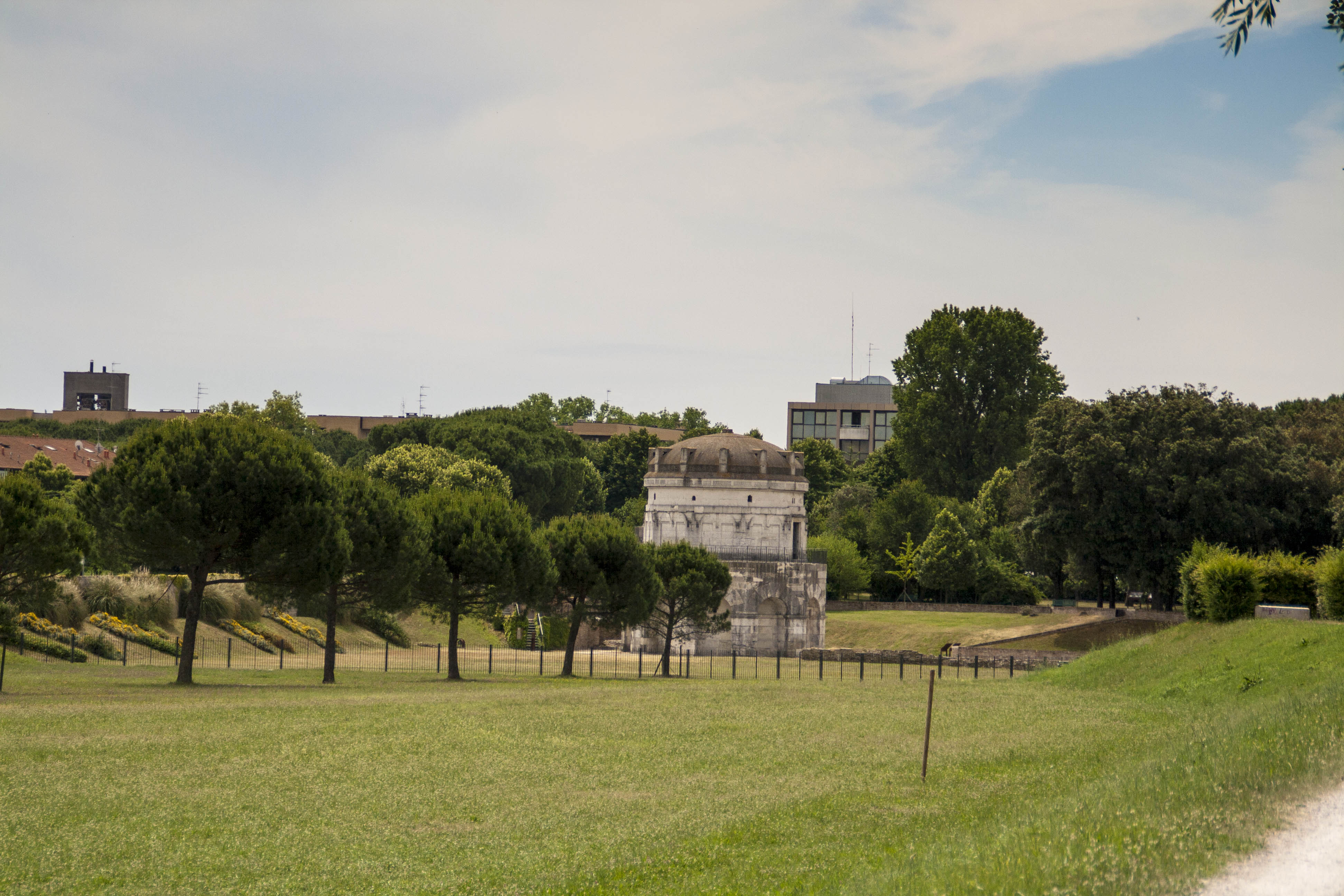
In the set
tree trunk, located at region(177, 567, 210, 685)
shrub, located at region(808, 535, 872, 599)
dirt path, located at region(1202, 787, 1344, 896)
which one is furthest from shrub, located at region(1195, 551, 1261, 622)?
shrub, located at region(808, 535, 872, 599)

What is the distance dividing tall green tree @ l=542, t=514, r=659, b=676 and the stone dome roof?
24158 millimetres

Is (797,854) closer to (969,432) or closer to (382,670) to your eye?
(382,670)

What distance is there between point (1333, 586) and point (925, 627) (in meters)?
32.9

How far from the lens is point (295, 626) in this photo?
61.2 metres

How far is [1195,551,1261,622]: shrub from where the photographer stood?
39.7 meters

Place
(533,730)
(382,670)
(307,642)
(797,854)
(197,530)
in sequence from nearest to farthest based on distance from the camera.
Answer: (797,854) → (533,730) → (197,530) → (382,670) → (307,642)

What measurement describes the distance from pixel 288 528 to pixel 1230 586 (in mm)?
28695

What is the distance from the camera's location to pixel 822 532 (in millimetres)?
94812

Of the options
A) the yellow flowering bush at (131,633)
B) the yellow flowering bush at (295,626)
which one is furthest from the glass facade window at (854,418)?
the yellow flowering bush at (131,633)

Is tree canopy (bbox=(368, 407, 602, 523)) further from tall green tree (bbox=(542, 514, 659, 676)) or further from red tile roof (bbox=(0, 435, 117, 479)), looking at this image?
tall green tree (bbox=(542, 514, 659, 676))

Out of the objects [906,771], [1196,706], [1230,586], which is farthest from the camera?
[1230,586]

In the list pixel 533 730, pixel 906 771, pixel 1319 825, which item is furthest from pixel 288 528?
pixel 1319 825

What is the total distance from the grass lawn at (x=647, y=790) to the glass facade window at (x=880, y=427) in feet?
417

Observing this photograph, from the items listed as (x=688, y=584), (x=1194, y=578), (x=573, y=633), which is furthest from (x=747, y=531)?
(x=1194, y=578)
